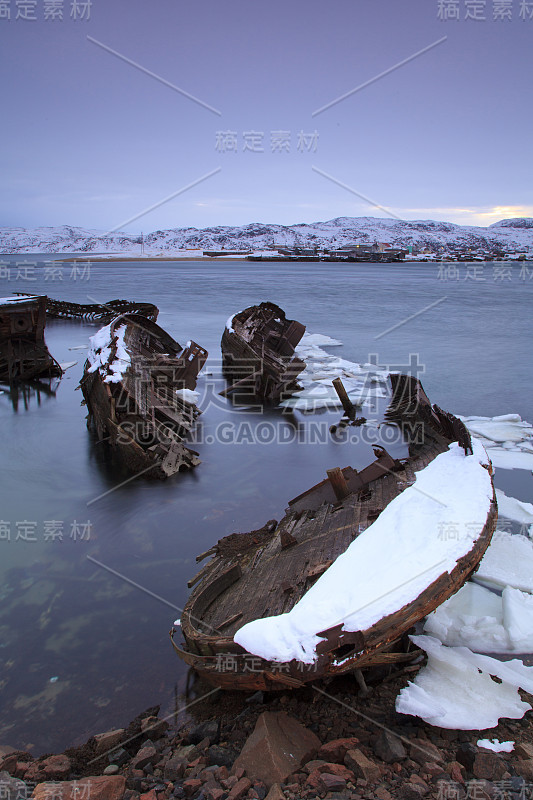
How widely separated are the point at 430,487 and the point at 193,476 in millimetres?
6091

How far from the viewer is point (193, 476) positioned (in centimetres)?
1186

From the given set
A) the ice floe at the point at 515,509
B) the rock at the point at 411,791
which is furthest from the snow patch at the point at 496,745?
the ice floe at the point at 515,509

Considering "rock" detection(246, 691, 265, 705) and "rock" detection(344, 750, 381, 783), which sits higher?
"rock" detection(344, 750, 381, 783)

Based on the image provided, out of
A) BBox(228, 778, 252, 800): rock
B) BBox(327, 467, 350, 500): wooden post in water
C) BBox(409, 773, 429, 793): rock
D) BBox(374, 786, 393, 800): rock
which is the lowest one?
BBox(228, 778, 252, 800): rock

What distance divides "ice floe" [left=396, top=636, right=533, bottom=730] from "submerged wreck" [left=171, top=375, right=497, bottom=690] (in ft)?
1.14

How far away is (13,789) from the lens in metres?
4.05

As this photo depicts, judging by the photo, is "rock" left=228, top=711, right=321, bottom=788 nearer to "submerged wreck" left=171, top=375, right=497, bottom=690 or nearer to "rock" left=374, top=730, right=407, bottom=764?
"submerged wreck" left=171, top=375, right=497, bottom=690

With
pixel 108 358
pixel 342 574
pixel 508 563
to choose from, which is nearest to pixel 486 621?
pixel 508 563

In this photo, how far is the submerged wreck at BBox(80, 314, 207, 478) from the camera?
11.9m

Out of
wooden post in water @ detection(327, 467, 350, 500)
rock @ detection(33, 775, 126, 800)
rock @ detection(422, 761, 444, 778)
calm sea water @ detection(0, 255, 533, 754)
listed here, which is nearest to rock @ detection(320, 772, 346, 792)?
rock @ detection(422, 761, 444, 778)

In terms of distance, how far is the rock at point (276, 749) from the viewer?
4012 mm

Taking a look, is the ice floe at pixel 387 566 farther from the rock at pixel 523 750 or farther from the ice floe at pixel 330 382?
the ice floe at pixel 330 382

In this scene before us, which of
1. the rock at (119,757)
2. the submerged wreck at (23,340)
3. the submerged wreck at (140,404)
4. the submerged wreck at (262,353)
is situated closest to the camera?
the rock at (119,757)

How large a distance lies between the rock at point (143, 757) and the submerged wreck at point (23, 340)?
17.5 metres
